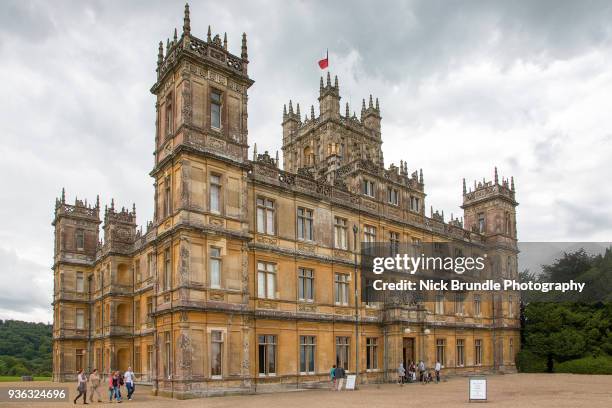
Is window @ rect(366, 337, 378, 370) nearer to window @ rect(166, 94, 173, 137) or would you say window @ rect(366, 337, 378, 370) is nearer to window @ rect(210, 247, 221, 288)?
window @ rect(210, 247, 221, 288)

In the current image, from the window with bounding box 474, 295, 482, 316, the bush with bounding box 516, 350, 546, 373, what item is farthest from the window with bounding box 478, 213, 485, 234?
the bush with bounding box 516, 350, 546, 373

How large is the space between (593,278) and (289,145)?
3338 cm

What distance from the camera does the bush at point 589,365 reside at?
153 ft

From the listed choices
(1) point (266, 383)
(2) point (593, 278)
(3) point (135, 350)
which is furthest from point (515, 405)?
(2) point (593, 278)

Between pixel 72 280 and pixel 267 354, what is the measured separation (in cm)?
3132

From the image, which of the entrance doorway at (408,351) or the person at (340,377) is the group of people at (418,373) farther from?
the person at (340,377)

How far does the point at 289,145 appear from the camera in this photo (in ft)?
200

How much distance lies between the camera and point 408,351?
4100cm

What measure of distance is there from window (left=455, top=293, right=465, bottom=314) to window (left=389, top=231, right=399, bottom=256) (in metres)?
8.93

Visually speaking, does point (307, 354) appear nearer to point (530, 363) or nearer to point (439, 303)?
point (439, 303)

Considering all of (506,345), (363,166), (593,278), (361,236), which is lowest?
(506,345)

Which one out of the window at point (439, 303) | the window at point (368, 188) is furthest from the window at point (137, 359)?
the window at point (439, 303)

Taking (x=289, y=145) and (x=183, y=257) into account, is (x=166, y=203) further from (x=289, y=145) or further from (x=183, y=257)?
(x=289, y=145)

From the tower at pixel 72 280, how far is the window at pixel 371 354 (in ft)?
98.8
